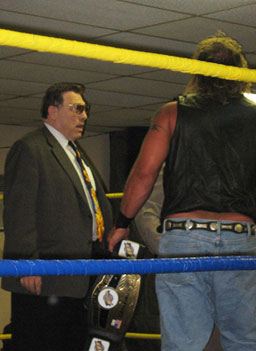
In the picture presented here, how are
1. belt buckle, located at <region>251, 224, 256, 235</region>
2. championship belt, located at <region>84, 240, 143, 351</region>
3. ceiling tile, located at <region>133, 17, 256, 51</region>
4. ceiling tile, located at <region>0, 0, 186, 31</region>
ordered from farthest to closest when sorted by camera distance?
ceiling tile, located at <region>133, 17, 256, 51</region> → ceiling tile, located at <region>0, 0, 186, 31</region> → championship belt, located at <region>84, 240, 143, 351</region> → belt buckle, located at <region>251, 224, 256, 235</region>

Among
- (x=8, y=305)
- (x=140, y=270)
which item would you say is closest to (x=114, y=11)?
(x=140, y=270)

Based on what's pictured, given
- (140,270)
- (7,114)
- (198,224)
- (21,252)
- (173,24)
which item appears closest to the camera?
(140,270)

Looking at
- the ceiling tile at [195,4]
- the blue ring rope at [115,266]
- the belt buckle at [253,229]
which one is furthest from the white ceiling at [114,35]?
the blue ring rope at [115,266]

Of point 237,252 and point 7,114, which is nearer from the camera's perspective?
point 237,252

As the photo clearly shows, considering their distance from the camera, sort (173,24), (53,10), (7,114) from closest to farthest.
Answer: (53,10), (173,24), (7,114)

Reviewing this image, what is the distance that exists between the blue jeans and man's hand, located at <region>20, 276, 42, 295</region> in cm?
74

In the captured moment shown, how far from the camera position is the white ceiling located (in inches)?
190

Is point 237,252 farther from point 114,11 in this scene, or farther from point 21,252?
point 114,11

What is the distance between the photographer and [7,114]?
956 centimetres

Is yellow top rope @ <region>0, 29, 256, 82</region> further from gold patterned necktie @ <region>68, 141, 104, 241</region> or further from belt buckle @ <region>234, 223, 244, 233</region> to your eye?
gold patterned necktie @ <region>68, 141, 104, 241</region>

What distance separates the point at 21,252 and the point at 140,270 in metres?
1.15

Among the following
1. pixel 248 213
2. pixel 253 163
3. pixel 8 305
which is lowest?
pixel 8 305

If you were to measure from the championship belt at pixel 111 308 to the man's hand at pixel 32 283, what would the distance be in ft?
0.71

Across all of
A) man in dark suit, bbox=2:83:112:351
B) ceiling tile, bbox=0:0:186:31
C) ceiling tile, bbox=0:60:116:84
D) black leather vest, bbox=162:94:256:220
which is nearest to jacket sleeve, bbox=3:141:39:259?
man in dark suit, bbox=2:83:112:351
